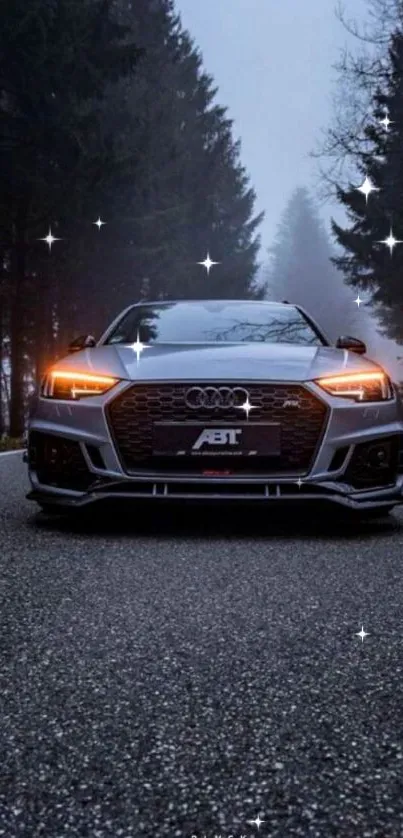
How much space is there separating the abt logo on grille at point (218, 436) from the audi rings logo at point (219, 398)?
0.11 m

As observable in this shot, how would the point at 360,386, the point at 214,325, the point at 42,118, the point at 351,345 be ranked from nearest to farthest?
the point at 360,386 < the point at 351,345 < the point at 214,325 < the point at 42,118

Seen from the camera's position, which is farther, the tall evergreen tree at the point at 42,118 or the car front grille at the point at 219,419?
the tall evergreen tree at the point at 42,118

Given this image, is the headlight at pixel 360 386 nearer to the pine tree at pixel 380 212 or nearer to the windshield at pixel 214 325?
the windshield at pixel 214 325

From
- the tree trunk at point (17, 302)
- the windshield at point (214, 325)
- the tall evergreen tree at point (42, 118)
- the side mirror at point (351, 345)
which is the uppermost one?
the tall evergreen tree at point (42, 118)

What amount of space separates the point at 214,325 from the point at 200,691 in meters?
3.97

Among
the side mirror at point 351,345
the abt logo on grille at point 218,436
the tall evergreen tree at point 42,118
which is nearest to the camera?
the abt logo on grille at point 218,436

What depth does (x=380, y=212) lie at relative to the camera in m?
22.3

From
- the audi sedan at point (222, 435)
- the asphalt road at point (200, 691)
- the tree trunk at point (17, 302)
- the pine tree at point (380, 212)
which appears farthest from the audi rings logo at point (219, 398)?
the tree trunk at point (17, 302)

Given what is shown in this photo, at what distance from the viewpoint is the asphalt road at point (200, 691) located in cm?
172

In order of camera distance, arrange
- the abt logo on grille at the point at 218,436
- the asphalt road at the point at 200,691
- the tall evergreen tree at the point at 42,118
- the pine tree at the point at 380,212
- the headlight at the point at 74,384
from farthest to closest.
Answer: the pine tree at the point at 380,212
the tall evergreen tree at the point at 42,118
the headlight at the point at 74,384
the abt logo on grille at the point at 218,436
the asphalt road at the point at 200,691

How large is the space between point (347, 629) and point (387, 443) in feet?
6.73

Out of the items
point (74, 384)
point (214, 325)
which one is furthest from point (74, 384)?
point (214, 325)

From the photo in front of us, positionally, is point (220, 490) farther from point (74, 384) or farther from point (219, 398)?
point (74, 384)

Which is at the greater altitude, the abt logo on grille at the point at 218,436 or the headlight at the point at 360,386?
the headlight at the point at 360,386
